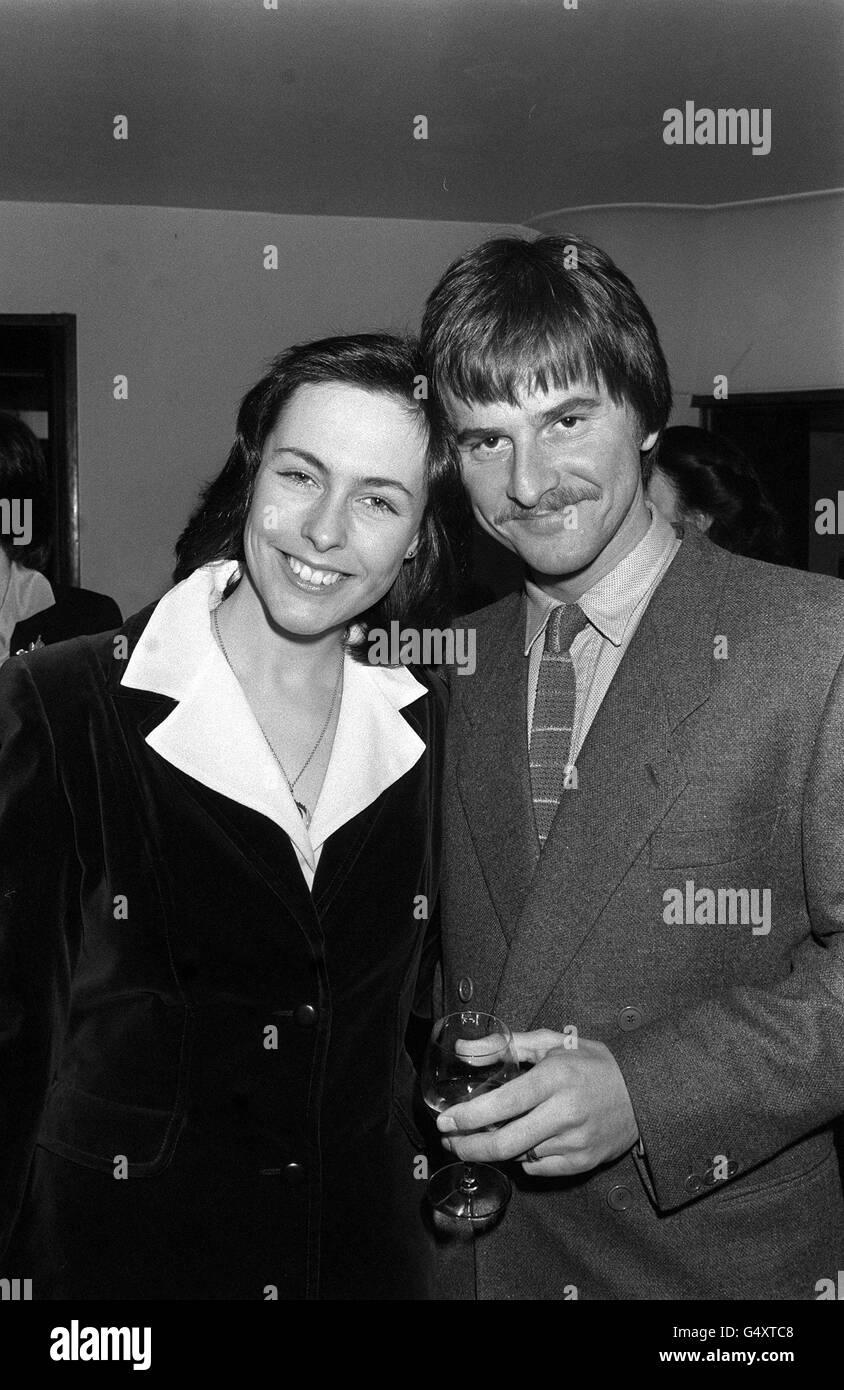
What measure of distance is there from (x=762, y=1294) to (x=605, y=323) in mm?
1300

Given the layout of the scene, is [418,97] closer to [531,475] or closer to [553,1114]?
[531,475]

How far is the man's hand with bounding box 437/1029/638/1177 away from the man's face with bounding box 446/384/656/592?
2.08 feet

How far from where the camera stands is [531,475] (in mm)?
1567

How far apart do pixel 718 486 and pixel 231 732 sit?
6.80 feet

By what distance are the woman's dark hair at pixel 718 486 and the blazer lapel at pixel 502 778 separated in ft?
5.21

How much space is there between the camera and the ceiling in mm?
3594

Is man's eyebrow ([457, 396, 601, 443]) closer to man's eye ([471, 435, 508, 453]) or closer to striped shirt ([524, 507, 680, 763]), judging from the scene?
man's eye ([471, 435, 508, 453])

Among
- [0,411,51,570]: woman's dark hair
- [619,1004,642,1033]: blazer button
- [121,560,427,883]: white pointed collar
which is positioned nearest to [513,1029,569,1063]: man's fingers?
[619,1004,642,1033]: blazer button

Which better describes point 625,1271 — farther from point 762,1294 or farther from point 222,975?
point 222,975

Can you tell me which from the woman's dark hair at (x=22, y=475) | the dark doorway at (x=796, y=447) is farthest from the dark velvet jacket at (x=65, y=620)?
the dark doorway at (x=796, y=447)

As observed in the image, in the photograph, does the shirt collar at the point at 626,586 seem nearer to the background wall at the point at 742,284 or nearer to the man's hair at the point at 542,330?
the man's hair at the point at 542,330

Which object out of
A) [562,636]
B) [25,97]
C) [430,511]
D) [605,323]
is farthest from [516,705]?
[25,97]

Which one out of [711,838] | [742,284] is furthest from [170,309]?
[711,838]

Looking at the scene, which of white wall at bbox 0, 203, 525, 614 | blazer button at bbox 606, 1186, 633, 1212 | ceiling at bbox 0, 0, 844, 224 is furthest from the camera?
white wall at bbox 0, 203, 525, 614
